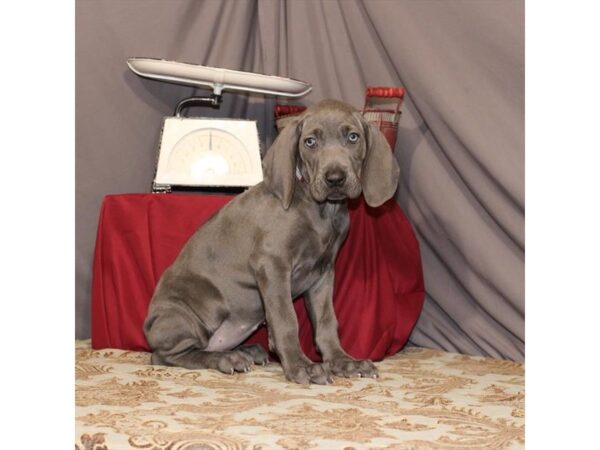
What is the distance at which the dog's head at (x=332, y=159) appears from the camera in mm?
2754

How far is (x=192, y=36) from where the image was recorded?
13.8ft

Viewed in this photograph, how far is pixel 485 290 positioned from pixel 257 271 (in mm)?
1180

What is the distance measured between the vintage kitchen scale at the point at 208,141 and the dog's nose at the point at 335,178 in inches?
37.7

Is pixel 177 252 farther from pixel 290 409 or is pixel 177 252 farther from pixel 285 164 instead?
pixel 290 409

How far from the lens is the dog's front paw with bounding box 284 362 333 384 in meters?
2.69

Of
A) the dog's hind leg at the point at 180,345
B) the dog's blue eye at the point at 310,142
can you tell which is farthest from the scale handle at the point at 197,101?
the dog's hind leg at the point at 180,345

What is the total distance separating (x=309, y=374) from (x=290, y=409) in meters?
0.41
